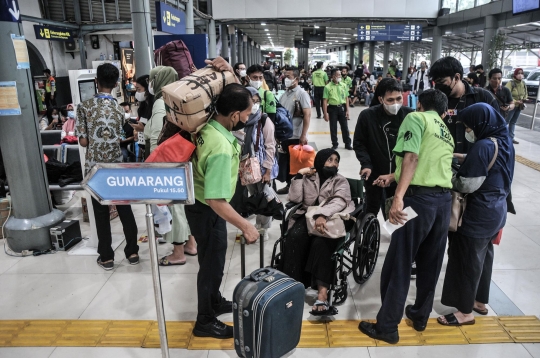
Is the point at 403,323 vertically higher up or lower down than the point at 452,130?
lower down

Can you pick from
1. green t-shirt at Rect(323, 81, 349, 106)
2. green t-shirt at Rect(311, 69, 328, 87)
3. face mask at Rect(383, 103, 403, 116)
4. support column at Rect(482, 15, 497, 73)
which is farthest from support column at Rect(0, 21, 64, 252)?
support column at Rect(482, 15, 497, 73)

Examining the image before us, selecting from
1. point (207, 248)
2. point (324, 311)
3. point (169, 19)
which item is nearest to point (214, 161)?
point (207, 248)

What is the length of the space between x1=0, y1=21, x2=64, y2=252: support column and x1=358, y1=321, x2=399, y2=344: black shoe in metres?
2.98

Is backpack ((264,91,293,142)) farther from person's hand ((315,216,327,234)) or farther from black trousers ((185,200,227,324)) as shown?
black trousers ((185,200,227,324))

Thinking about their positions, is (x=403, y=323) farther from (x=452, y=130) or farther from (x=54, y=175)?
(x=54, y=175)

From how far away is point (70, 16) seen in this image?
51.2 ft

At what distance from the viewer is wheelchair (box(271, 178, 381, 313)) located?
2887 mm

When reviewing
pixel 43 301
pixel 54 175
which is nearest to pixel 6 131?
pixel 54 175

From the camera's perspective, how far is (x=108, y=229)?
3547 mm

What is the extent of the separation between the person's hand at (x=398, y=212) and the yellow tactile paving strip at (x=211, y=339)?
0.82 m

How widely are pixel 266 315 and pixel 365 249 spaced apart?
4.39ft

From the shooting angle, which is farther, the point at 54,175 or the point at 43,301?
the point at 54,175

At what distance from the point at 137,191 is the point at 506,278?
3055 mm

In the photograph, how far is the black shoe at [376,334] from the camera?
262 cm
